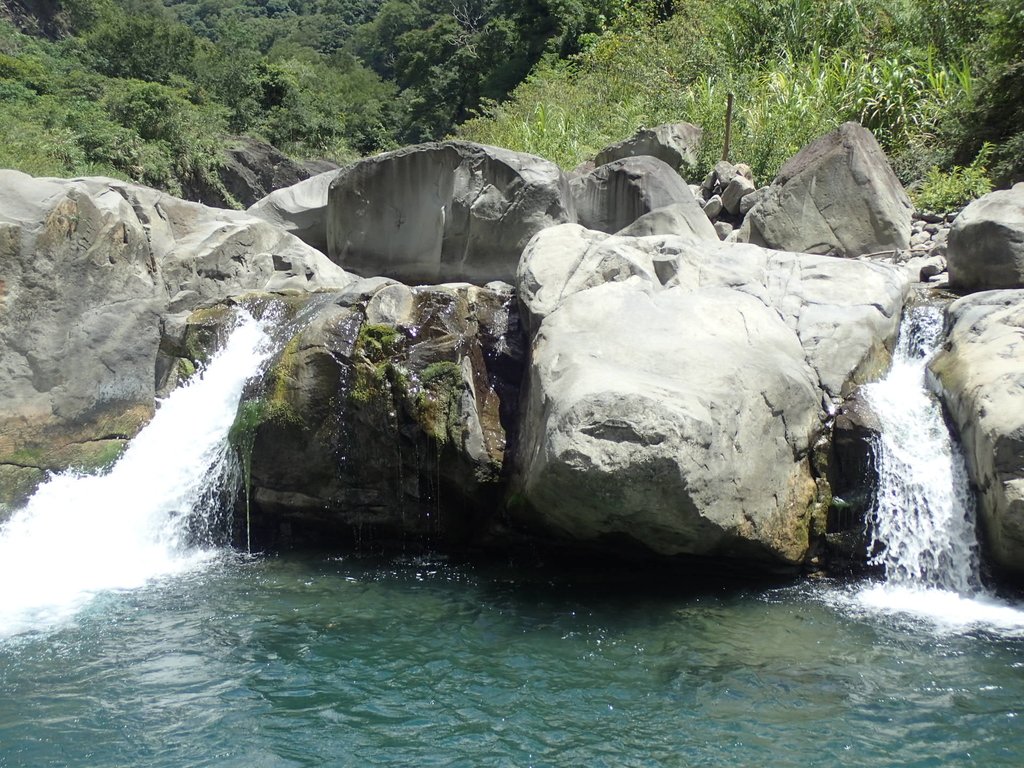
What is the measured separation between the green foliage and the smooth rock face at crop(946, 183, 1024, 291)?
2.44 meters

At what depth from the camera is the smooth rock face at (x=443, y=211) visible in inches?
447

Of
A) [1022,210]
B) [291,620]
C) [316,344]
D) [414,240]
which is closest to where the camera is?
[291,620]

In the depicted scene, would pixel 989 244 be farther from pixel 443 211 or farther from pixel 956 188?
pixel 443 211

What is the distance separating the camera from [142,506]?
8547 mm

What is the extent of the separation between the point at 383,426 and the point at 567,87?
15009mm

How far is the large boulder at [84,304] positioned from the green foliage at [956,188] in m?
7.52

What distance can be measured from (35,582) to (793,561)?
18.8 ft

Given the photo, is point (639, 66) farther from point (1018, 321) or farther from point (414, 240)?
point (1018, 321)

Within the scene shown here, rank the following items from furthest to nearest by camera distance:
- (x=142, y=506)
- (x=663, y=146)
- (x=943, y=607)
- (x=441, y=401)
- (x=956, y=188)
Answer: (x=663, y=146) < (x=956, y=188) < (x=142, y=506) < (x=441, y=401) < (x=943, y=607)

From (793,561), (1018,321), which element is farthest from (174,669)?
(1018,321)

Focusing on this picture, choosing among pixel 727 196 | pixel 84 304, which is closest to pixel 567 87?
pixel 727 196

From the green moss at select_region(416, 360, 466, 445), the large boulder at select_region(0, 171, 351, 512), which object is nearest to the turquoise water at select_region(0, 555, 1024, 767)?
the green moss at select_region(416, 360, 466, 445)

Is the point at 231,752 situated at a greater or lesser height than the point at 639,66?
lesser

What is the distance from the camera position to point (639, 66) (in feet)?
61.8
